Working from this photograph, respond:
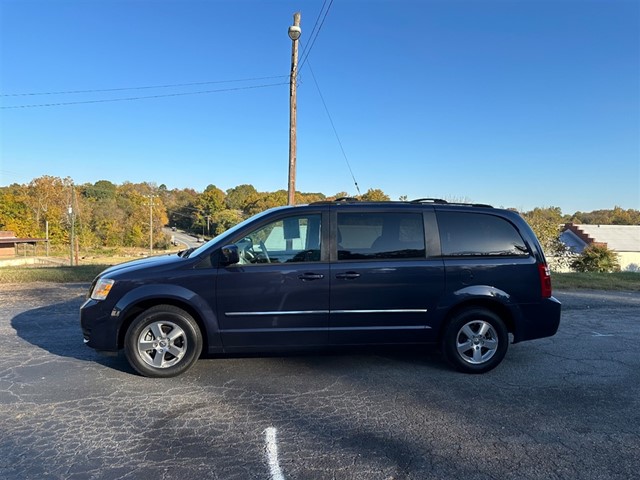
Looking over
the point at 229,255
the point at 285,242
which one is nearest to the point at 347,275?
the point at 285,242

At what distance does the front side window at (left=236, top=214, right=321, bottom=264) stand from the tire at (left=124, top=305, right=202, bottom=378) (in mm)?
927

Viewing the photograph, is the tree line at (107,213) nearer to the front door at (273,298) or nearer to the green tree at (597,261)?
the green tree at (597,261)

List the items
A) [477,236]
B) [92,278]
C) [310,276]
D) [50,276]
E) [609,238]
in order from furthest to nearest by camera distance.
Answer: [609,238] → [50,276] → [92,278] → [477,236] → [310,276]

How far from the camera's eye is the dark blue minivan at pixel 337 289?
14.1 ft

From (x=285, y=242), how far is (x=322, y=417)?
1853mm

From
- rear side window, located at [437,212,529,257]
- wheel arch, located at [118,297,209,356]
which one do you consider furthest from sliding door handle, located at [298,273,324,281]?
rear side window, located at [437,212,529,257]

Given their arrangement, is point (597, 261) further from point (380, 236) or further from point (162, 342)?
point (162, 342)

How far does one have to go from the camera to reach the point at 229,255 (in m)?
4.27

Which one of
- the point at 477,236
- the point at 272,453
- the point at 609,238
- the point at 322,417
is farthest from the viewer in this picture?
the point at 609,238

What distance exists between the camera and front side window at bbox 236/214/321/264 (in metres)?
4.46

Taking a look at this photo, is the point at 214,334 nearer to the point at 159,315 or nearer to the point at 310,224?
the point at 159,315

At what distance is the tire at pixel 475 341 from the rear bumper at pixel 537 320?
0.73 ft

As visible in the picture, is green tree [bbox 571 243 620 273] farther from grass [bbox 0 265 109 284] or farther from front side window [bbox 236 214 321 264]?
grass [bbox 0 265 109 284]

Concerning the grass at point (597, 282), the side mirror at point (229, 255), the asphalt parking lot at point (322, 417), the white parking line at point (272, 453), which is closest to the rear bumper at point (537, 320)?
the asphalt parking lot at point (322, 417)
